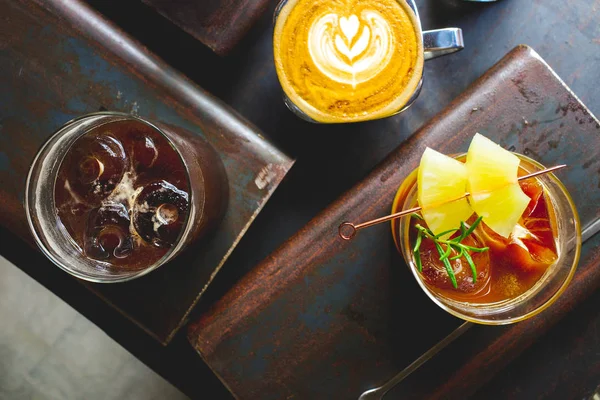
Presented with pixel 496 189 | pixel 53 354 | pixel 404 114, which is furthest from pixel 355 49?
pixel 53 354

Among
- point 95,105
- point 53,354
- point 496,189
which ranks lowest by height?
point 53,354

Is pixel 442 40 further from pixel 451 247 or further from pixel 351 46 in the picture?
pixel 451 247

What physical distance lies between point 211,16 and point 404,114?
558mm

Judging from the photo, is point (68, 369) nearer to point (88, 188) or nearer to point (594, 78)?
point (88, 188)

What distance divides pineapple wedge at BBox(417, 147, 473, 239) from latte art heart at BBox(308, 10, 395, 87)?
0.30 meters

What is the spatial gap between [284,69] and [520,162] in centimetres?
53

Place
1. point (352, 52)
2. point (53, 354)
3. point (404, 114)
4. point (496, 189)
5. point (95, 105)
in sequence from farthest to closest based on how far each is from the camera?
point (53, 354)
point (404, 114)
point (95, 105)
point (352, 52)
point (496, 189)

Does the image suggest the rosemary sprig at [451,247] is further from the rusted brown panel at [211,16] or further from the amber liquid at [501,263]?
the rusted brown panel at [211,16]

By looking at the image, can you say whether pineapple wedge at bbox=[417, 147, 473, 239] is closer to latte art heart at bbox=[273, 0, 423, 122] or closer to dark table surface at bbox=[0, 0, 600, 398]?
latte art heart at bbox=[273, 0, 423, 122]

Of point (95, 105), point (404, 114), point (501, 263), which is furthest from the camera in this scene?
point (404, 114)

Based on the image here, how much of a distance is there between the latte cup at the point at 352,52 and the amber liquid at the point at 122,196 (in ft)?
1.13

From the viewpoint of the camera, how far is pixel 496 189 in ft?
2.93

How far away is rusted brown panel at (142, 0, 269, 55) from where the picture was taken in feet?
4.20

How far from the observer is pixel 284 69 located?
1159 mm
